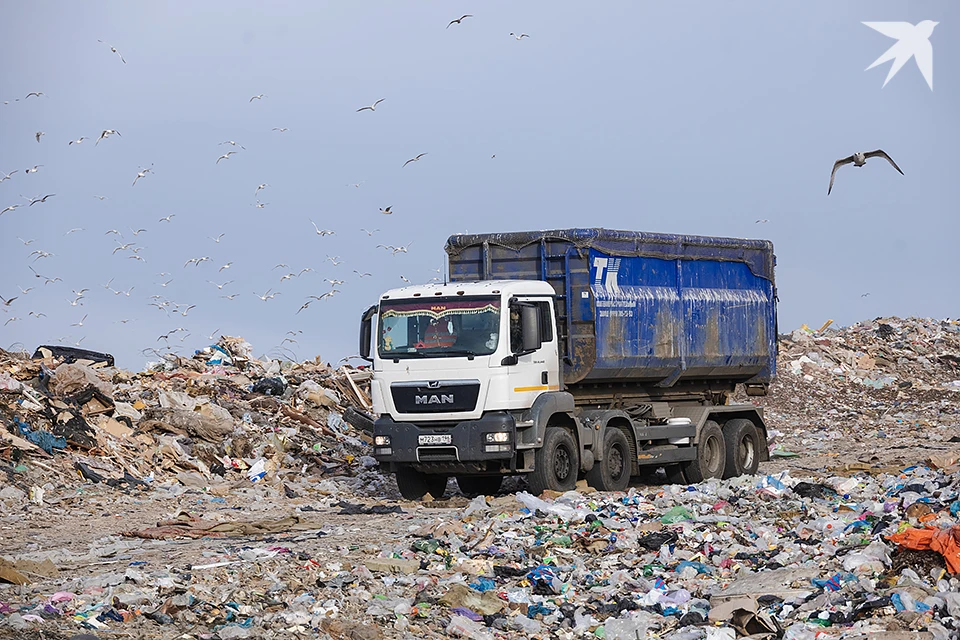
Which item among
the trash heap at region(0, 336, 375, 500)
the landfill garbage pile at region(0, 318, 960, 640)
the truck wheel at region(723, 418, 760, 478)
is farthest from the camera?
the truck wheel at region(723, 418, 760, 478)

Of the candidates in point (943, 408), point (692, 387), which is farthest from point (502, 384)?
point (943, 408)

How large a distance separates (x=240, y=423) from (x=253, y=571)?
1069 cm

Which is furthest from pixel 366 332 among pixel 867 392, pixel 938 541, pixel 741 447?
pixel 867 392

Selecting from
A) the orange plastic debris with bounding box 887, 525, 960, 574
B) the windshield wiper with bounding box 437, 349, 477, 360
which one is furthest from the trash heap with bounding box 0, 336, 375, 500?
the orange plastic debris with bounding box 887, 525, 960, 574

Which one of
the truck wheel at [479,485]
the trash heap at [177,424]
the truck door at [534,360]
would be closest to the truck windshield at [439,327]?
the truck door at [534,360]

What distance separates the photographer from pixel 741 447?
715 inches

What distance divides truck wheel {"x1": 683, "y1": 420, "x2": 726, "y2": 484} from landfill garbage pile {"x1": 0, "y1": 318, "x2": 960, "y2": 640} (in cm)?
158

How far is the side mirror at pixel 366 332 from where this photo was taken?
14484 mm

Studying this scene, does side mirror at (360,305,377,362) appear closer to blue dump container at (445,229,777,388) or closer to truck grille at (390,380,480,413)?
truck grille at (390,380,480,413)

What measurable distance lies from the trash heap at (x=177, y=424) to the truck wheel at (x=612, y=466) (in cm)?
469

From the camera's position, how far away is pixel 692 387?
17672mm

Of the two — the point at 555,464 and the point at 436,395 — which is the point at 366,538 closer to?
the point at 436,395

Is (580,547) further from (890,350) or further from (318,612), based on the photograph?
(890,350)

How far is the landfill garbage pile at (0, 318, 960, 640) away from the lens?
8.22m
